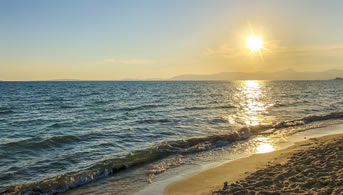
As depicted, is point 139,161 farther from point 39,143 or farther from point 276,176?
point 39,143

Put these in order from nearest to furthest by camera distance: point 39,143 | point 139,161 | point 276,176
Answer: point 276,176, point 139,161, point 39,143

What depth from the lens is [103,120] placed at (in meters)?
20.5

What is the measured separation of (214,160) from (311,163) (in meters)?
3.60

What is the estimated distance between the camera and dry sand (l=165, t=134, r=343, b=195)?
21.2 feet

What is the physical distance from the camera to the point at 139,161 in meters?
10.6

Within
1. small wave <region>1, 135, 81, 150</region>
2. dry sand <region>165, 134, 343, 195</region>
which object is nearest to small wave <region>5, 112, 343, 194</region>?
small wave <region>1, 135, 81, 150</region>

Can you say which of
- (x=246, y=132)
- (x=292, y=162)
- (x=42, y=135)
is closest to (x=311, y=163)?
(x=292, y=162)

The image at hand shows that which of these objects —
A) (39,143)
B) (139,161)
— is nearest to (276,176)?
(139,161)

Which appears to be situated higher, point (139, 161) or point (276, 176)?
point (276, 176)

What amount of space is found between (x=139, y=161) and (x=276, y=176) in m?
5.41

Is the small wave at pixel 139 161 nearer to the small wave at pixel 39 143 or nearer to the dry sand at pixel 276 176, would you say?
the small wave at pixel 39 143

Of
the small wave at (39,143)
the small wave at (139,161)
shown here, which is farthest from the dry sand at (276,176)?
the small wave at (39,143)

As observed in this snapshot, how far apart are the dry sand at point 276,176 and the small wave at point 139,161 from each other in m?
2.10

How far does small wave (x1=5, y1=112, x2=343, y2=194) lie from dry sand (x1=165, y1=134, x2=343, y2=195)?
2.10 m
